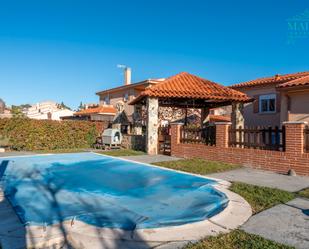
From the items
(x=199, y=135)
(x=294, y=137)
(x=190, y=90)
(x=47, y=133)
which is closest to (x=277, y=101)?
(x=190, y=90)

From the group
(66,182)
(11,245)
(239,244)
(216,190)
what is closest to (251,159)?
(216,190)

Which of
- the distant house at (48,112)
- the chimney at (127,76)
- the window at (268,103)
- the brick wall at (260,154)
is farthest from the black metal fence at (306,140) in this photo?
the distant house at (48,112)

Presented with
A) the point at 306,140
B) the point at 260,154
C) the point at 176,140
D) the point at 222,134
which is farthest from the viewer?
the point at 176,140

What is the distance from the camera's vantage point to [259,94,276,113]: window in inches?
935

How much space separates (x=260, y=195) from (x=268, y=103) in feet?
60.6

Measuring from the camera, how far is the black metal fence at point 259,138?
11.7m

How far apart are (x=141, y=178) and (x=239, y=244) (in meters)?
6.82

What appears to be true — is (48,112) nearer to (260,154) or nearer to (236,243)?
(260,154)

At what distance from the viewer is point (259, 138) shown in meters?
12.6

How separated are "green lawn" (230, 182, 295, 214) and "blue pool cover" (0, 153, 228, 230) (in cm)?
65

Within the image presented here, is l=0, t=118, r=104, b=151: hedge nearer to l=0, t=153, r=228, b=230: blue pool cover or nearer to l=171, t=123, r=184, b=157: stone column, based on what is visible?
l=0, t=153, r=228, b=230: blue pool cover

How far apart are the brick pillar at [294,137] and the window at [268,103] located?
1336 cm

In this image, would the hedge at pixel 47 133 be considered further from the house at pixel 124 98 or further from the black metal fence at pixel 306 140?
the black metal fence at pixel 306 140

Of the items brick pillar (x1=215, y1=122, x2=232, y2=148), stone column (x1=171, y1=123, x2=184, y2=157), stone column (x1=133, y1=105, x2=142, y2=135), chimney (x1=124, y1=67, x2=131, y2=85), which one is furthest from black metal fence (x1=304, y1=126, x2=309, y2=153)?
chimney (x1=124, y1=67, x2=131, y2=85)
